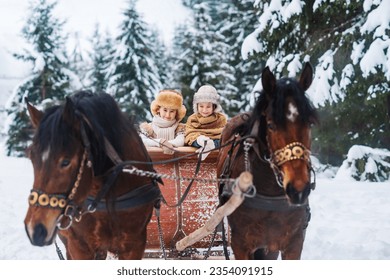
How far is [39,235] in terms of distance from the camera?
1848mm

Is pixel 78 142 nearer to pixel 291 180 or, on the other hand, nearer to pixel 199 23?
pixel 291 180

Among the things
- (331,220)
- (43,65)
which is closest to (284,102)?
(331,220)

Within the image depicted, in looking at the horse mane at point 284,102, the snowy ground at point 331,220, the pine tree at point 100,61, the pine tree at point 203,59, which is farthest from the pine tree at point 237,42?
the horse mane at point 284,102

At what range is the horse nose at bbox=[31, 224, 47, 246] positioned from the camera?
1.84 meters

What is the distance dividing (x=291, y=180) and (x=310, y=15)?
4467mm

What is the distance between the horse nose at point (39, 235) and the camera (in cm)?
184

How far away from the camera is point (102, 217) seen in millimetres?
2324

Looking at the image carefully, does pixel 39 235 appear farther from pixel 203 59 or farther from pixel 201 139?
pixel 203 59

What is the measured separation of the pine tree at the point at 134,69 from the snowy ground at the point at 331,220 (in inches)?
229

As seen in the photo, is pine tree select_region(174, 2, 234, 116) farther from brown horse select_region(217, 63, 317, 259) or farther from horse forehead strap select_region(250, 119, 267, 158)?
horse forehead strap select_region(250, 119, 267, 158)

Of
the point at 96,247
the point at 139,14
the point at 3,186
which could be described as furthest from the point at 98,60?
the point at 96,247

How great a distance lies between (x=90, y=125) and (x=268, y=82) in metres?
0.93

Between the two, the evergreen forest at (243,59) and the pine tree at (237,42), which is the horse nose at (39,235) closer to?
the evergreen forest at (243,59)

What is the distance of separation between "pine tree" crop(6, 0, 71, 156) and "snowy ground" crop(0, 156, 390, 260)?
1853 millimetres
